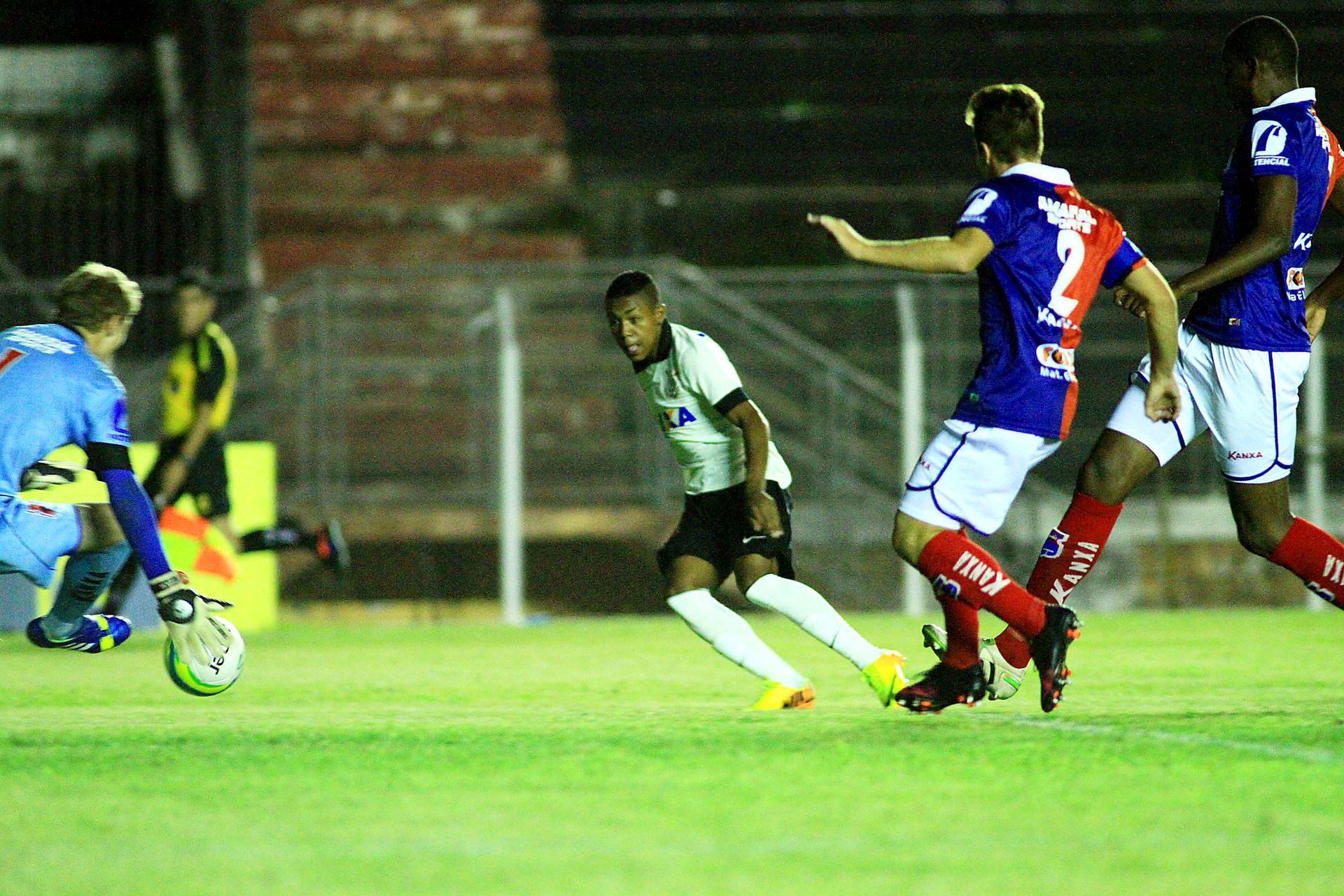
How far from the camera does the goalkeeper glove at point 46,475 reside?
219 inches

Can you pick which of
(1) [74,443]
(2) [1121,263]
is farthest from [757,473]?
(1) [74,443]

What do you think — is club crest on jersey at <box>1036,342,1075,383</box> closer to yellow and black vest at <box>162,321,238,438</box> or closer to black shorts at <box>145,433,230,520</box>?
yellow and black vest at <box>162,321,238,438</box>

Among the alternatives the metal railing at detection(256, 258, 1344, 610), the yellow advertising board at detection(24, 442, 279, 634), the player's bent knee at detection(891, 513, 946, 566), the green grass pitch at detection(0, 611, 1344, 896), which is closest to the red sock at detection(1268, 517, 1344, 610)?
the green grass pitch at detection(0, 611, 1344, 896)

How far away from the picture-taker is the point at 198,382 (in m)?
9.65

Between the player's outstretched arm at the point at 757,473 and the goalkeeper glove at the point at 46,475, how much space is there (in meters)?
2.07

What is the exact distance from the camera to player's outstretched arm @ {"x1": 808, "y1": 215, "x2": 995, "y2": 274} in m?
4.68

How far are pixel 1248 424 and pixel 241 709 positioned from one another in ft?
10.7

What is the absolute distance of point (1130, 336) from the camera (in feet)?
40.7

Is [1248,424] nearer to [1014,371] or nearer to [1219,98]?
[1014,371]

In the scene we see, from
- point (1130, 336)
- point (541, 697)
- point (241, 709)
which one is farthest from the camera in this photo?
point (1130, 336)

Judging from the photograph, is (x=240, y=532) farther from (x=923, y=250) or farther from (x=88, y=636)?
(x=923, y=250)

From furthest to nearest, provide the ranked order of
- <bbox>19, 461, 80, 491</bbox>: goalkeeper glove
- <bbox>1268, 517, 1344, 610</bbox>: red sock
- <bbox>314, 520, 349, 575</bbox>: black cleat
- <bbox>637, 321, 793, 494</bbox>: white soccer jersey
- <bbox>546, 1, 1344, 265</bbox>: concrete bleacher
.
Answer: <bbox>546, 1, 1344, 265</bbox>: concrete bleacher → <bbox>314, 520, 349, 575</bbox>: black cleat → <bbox>637, 321, 793, 494</bbox>: white soccer jersey → <bbox>19, 461, 80, 491</bbox>: goalkeeper glove → <bbox>1268, 517, 1344, 610</bbox>: red sock

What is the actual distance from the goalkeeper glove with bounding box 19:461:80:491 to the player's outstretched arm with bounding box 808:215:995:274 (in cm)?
247

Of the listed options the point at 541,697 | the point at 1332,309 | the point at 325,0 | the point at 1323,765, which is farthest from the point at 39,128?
the point at 1323,765
